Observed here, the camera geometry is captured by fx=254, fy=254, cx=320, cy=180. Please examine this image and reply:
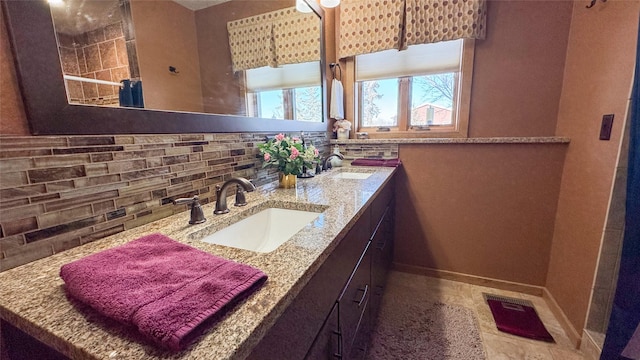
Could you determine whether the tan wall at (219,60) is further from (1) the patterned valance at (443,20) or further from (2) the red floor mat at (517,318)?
(2) the red floor mat at (517,318)

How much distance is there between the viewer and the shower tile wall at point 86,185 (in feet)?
1.82

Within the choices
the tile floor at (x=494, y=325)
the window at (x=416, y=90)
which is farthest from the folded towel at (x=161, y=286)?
the window at (x=416, y=90)

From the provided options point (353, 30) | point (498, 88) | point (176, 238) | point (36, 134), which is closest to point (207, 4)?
point (36, 134)

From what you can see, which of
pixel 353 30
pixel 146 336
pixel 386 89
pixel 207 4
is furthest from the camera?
pixel 386 89

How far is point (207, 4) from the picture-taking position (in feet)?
3.30

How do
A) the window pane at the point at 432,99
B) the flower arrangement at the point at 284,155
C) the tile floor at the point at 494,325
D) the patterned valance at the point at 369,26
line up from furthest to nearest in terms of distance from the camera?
the window pane at the point at 432,99 → the patterned valance at the point at 369,26 → the tile floor at the point at 494,325 → the flower arrangement at the point at 284,155

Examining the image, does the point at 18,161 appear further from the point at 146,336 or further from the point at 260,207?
the point at 260,207

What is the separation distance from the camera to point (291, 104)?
167 cm

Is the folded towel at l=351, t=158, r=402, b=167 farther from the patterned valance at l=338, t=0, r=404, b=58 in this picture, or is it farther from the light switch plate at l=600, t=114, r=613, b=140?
the light switch plate at l=600, t=114, r=613, b=140

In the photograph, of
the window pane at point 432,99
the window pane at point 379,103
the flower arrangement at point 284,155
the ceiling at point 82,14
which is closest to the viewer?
the ceiling at point 82,14

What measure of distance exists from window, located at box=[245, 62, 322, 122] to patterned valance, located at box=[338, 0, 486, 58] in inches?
17.8

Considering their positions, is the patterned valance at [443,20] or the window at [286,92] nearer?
the window at [286,92]

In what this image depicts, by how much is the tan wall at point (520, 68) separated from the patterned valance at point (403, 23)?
161 millimetres

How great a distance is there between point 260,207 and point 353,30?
1.72m
